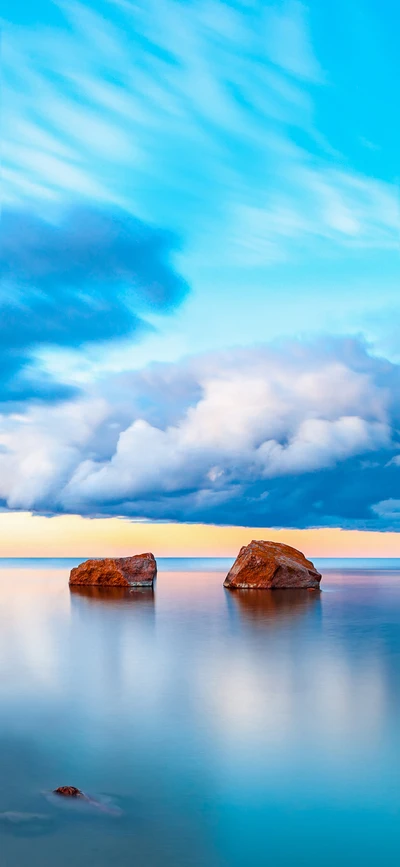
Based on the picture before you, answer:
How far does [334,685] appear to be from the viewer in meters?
18.9

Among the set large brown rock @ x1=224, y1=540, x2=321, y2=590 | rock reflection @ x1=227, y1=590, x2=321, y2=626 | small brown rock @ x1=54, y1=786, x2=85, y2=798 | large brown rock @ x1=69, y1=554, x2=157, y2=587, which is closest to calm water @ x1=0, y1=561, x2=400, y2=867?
small brown rock @ x1=54, y1=786, x2=85, y2=798

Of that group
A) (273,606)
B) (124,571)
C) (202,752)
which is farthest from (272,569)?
(202,752)

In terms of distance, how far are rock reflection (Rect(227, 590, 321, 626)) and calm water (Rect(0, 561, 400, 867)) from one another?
33.4 ft

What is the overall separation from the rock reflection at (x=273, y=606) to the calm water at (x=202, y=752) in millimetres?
10182

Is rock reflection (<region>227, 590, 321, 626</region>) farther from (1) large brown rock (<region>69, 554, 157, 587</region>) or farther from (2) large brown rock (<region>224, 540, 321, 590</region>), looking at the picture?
(1) large brown rock (<region>69, 554, 157, 587</region>)

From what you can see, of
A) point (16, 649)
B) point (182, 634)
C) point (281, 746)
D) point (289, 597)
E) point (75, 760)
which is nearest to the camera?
point (75, 760)

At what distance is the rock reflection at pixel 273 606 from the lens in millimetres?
38000

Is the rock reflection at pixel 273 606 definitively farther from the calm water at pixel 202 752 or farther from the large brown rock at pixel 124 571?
the large brown rock at pixel 124 571

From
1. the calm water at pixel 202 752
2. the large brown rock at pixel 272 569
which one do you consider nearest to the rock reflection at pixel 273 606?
the large brown rock at pixel 272 569

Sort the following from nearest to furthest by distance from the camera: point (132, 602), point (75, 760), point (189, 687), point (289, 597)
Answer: point (75, 760) < point (189, 687) < point (132, 602) < point (289, 597)

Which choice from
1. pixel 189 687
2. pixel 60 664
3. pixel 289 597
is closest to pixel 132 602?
pixel 289 597

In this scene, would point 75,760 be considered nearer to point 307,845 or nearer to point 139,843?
point 139,843

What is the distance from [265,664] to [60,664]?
22.6 feet

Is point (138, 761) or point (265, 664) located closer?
point (138, 761)
